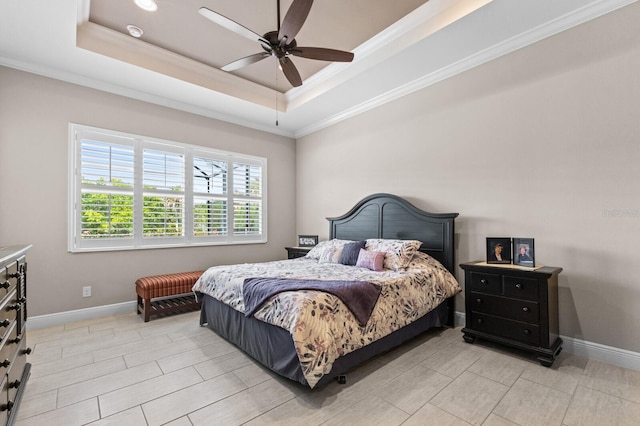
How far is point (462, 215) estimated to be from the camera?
3.44 m

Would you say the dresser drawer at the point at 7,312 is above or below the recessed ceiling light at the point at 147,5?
below

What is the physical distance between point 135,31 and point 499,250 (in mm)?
4429

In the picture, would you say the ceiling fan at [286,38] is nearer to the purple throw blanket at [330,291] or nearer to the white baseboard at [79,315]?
the purple throw blanket at [330,291]

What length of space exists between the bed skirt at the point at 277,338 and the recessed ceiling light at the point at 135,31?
300 cm

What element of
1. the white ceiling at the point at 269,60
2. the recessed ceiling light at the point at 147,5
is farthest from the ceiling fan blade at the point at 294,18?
the recessed ceiling light at the point at 147,5

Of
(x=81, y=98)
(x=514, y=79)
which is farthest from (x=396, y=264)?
(x=81, y=98)

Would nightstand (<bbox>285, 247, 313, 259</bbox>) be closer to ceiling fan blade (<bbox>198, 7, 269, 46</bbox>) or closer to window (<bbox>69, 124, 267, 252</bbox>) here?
window (<bbox>69, 124, 267, 252</bbox>)

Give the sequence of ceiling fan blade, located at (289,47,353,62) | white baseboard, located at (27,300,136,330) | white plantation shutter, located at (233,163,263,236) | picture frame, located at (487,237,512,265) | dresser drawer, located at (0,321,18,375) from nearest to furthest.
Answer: dresser drawer, located at (0,321,18,375), ceiling fan blade, located at (289,47,353,62), picture frame, located at (487,237,512,265), white baseboard, located at (27,300,136,330), white plantation shutter, located at (233,163,263,236)

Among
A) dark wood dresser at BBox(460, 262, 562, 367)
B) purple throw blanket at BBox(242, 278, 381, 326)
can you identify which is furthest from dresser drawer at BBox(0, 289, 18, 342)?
dark wood dresser at BBox(460, 262, 562, 367)

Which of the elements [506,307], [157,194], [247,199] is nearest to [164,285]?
[157,194]

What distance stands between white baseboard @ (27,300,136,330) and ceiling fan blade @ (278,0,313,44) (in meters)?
3.81

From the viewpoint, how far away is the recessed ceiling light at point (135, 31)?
3163 mm

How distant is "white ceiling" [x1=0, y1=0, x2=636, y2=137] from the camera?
268cm

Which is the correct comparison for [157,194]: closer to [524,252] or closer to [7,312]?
[7,312]
